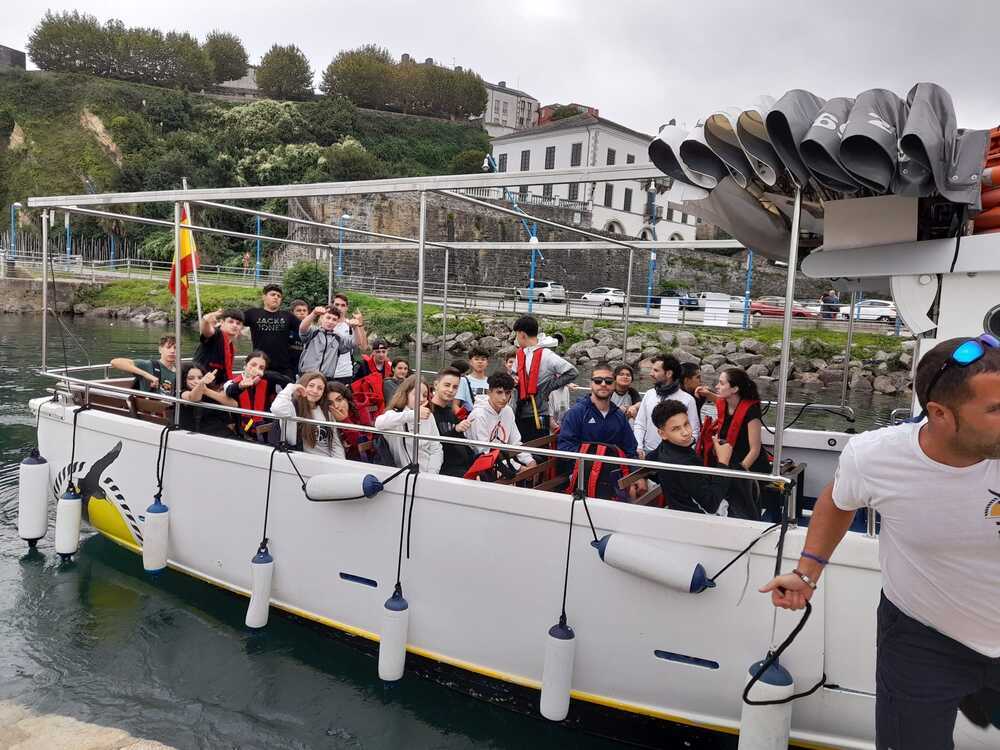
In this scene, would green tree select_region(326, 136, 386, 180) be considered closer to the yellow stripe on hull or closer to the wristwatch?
the yellow stripe on hull

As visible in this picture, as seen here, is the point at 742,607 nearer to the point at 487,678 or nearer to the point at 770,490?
the point at 770,490

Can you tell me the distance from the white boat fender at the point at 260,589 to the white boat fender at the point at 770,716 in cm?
308

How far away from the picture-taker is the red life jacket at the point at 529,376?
20.4 ft

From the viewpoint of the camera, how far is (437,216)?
4162 centimetres

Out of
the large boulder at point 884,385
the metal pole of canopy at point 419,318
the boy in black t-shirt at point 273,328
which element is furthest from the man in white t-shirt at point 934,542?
the large boulder at point 884,385

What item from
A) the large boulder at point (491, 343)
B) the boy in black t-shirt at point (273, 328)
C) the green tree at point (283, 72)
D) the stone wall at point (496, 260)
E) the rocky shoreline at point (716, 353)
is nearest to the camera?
the boy in black t-shirt at point (273, 328)

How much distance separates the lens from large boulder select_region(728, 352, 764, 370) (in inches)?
946

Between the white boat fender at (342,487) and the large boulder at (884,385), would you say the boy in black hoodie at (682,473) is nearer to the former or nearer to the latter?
the white boat fender at (342,487)

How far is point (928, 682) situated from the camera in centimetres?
229

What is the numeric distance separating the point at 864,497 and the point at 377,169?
60.2m

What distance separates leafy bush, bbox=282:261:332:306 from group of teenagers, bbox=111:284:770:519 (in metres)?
22.0

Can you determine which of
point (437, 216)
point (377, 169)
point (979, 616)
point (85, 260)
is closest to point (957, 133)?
point (979, 616)

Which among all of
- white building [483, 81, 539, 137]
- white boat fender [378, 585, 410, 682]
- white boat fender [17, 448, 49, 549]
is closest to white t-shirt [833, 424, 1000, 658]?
white boat fender [378, 585, 410, 682]

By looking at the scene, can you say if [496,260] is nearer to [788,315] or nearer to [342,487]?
[342,487]
